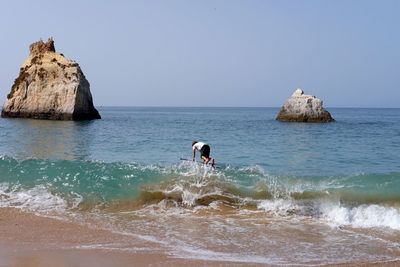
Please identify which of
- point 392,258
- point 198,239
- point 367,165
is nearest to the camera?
point 392,258

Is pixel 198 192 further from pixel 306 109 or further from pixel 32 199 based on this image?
pixel 306 109

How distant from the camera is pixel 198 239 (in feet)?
26.6

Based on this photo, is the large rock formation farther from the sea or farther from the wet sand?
the wet sand

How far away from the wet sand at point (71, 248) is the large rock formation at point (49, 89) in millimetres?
45605

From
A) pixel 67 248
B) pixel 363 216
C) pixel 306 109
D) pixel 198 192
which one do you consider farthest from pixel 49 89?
pixel 67 248

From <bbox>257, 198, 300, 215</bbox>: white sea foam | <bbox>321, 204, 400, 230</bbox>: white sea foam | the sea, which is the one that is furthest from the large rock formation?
<bbox>321, 204, 400, 230</bbox>: white sea foam

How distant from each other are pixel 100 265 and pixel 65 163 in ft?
29.6

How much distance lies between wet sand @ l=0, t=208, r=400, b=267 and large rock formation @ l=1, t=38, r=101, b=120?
45605 millimetres

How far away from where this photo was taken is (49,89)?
54125 mm

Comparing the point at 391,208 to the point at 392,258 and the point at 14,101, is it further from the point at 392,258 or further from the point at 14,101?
the point at 14,101

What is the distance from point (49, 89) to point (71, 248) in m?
49.9

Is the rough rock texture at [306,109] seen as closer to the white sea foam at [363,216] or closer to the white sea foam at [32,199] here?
the white sea foam at [363,216]

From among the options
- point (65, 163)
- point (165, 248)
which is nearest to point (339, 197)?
point (165, 248)

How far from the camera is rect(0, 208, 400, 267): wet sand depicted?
6.42 metres
